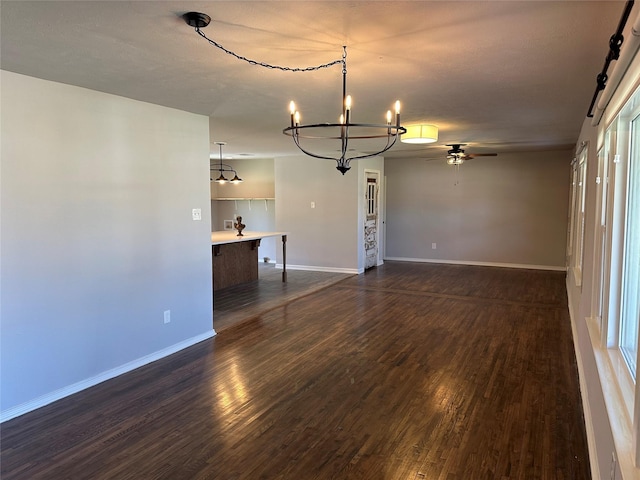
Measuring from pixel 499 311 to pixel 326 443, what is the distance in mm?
3634

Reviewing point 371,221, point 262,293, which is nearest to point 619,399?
point 262,293

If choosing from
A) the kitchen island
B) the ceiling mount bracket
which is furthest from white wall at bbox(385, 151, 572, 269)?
the ceiling mount bracket

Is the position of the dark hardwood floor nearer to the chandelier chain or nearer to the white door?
the chandelier chain

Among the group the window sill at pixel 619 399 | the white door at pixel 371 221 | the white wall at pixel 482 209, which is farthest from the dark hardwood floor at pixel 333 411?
the white wall at pixel 482 209

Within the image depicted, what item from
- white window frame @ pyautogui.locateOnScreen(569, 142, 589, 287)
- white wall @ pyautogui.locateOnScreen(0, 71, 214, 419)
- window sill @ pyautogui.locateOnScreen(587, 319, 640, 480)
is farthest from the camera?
white window frame @ pyautogui.locateOnScreen(569, 142, 589, 287)

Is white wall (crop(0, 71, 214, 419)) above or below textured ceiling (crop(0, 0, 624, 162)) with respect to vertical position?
below

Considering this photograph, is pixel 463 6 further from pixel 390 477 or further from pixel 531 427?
pixel 531 427

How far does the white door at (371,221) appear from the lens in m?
8.45

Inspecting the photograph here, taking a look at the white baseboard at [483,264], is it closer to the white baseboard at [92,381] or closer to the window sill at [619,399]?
the white baseboard at [92,381]

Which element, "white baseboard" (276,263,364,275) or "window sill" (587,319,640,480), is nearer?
"window sill" (587,319,640,480)

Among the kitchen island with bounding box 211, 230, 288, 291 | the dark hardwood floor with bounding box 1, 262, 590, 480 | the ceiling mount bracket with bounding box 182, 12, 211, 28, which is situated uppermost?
the ceiling mount bracket with bounding box 182, 12, 211, 28

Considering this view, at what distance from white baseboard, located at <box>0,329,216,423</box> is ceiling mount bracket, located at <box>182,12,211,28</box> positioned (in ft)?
8.69

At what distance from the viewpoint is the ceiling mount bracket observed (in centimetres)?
188

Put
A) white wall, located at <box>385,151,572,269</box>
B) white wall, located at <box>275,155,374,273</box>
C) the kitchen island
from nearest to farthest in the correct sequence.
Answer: the kitchen island < white wall, located at <box>275,155,374,273</box> < white wall, located at <box>385,151,572,269</box>
